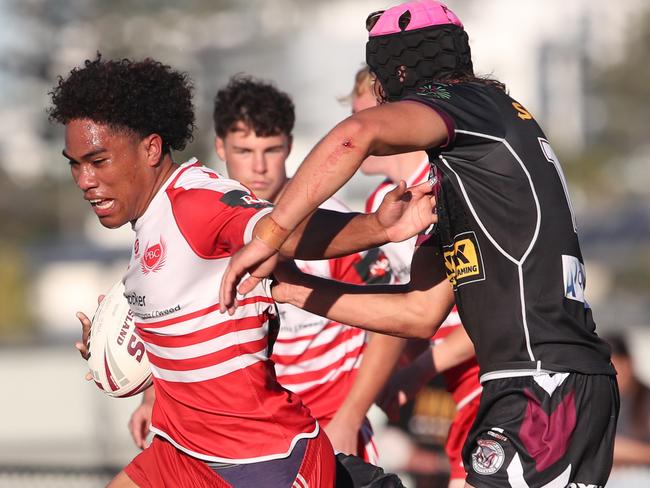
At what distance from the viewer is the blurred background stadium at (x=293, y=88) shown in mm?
27188

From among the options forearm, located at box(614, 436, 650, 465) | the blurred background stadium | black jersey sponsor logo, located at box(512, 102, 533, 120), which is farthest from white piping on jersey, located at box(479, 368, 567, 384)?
the blurred background stadium

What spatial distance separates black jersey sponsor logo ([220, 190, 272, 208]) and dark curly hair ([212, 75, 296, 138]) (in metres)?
1.99

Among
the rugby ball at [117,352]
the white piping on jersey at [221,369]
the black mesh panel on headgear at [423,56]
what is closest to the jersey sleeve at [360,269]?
the rugby ball at [117,352]

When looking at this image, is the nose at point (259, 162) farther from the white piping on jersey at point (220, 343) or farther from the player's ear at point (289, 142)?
the white piping on jersey at point (220, 343)

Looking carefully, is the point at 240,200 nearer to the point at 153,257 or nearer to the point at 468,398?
the point at 153,257

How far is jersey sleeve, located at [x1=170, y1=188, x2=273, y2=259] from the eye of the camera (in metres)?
3.53

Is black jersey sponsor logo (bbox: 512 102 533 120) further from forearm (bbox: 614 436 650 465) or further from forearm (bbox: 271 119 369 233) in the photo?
forearm (bbox: 614 436 650 465)

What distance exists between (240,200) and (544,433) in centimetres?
115

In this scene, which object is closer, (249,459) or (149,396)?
(249,459)

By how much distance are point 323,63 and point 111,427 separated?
2863cm

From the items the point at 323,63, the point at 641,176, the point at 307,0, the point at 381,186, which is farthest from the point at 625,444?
the point at 307,0

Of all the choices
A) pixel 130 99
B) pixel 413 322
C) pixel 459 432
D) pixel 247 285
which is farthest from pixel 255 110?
pixel 247 285

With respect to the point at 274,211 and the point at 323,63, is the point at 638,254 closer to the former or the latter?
the point at 323,63

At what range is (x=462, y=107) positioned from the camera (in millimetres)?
3406
